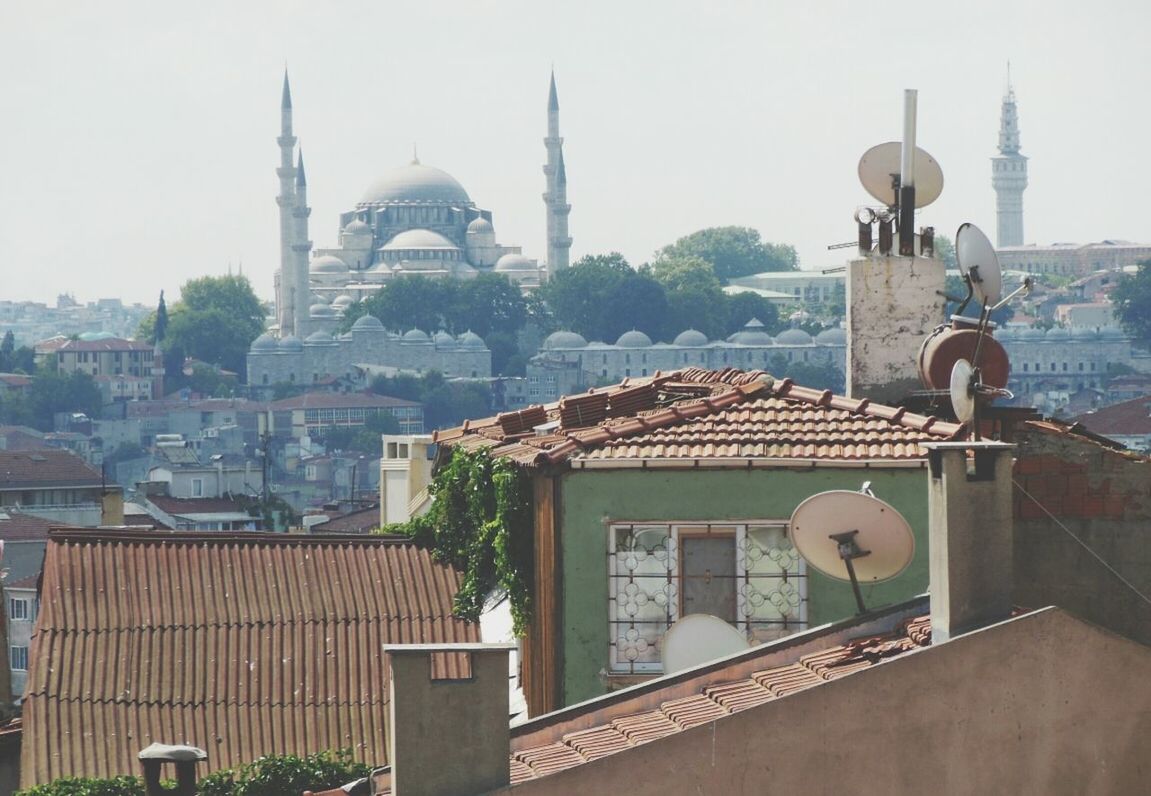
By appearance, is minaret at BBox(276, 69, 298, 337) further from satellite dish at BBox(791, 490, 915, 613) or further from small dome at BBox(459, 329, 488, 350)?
satellite dish at BBox(791, 490, 915, 613)

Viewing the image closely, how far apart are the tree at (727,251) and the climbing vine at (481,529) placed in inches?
6514

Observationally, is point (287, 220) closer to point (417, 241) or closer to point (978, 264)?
point (417, 241)

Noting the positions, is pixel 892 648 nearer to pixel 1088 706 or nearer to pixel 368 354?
pixel 1088 706

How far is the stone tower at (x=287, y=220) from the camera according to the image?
14925 cm

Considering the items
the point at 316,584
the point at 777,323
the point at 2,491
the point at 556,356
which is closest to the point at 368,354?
the point at 556,356

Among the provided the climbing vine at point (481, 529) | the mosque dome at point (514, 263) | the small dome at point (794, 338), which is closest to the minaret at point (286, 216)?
the mosque dome at point (514, 263)

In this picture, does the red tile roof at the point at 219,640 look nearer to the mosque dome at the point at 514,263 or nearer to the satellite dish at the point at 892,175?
the satellite dish at the point at 892,175

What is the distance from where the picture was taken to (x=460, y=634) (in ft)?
33.3

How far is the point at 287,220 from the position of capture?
488 ft

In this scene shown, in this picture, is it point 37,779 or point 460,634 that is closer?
point 37,779

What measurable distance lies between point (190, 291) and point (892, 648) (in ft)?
491

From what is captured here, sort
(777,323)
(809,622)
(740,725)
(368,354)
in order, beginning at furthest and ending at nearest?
(777,323)
(368,354)
(809,622)
(740,725)

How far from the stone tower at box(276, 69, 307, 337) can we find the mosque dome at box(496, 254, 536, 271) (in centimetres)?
1395

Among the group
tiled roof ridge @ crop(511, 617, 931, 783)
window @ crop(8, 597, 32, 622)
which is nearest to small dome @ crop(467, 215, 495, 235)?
window @ crop(8, 597, 32, 622)
